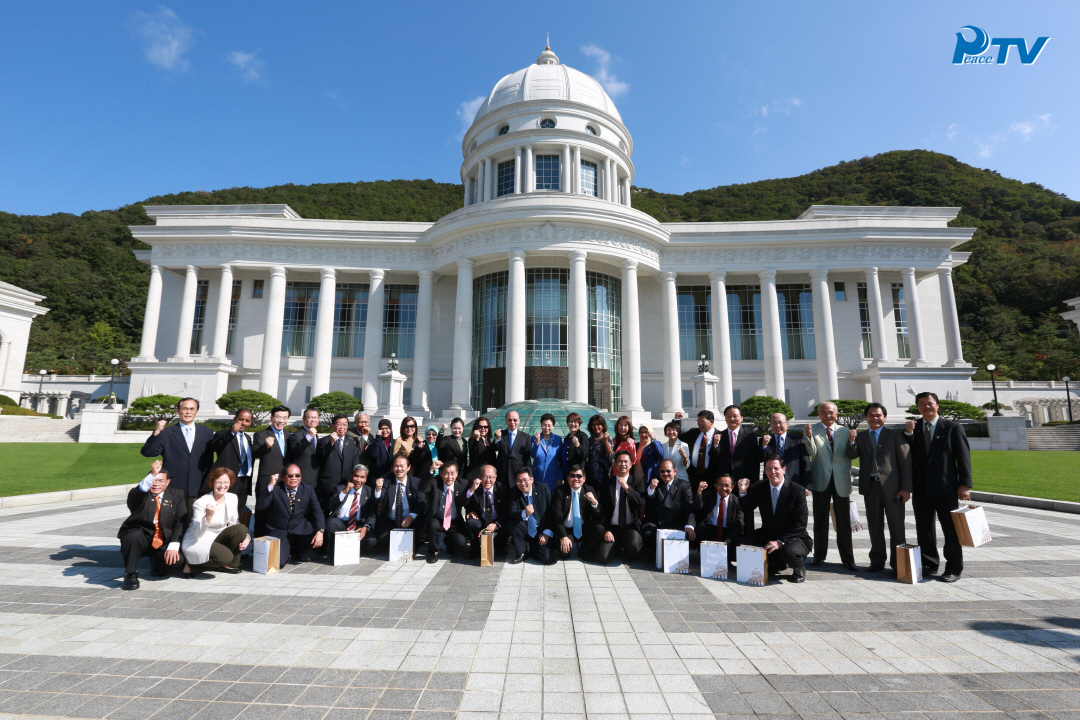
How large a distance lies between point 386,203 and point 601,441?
69.6 meters

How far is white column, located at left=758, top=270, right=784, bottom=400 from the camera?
29781 millimetres

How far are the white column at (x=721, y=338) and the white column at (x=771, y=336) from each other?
86.4 inches

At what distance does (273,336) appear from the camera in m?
30.8

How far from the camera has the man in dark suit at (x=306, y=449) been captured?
7.50 metres

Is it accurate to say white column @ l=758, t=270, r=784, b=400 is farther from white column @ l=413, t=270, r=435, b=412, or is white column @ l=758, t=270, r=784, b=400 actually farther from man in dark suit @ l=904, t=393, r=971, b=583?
man in dark suit @ l=904, t=393, r=971, b=583

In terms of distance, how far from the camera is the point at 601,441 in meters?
8.17

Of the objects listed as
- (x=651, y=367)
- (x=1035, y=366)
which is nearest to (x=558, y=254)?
(x=651, y=367)

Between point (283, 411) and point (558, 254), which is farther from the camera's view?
point (558, 254)

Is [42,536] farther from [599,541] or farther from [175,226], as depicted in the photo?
[175,226]

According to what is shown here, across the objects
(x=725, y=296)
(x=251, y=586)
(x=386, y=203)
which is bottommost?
(x=251, y=586)

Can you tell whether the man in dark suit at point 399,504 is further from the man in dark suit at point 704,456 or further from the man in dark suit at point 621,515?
the man in dark suit at point 704,456

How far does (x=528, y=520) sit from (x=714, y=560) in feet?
8.64

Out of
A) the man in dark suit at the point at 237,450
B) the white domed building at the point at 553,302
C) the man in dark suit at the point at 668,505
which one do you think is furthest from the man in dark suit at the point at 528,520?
the white domed building at the point at 553,302

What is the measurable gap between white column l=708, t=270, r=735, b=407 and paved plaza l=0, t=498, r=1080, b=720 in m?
23.3
